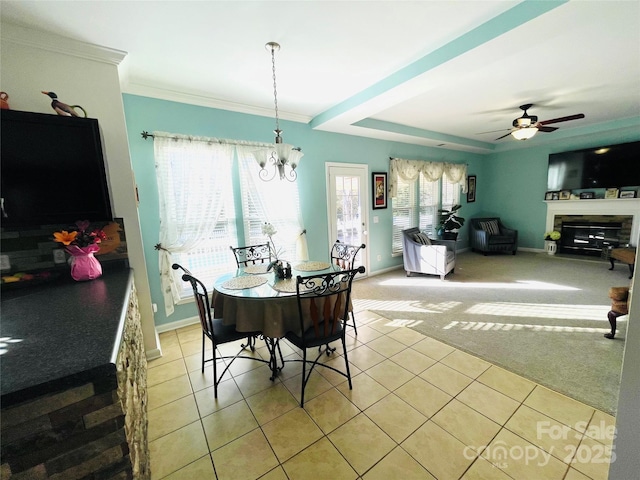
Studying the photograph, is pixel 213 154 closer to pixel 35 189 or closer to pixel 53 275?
pixel 35 189

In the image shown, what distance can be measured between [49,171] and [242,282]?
1.45 metres

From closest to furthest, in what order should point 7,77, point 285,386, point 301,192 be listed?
point 7,77, point 285,386, point 301,192

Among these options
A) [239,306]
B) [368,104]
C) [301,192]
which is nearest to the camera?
[239,306]

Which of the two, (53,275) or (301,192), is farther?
(301,192)

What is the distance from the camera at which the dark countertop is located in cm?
74

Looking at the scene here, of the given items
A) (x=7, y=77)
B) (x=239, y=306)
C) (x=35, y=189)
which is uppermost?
(x=7, y=77)

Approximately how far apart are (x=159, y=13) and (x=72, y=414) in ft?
7.32

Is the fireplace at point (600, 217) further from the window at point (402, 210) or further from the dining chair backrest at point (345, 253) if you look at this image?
the dining chair backrest at point (345, 253)

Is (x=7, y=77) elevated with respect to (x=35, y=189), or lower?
elevated

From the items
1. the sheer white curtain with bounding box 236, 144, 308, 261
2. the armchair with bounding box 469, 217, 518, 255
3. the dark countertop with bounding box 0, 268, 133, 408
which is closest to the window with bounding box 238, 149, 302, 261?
the sheer white curtain with bounding box 236, 144, 308, 261

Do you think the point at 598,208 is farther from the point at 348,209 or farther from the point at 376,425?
the point at 376,425

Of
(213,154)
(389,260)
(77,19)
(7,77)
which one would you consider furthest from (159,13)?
(389,260)

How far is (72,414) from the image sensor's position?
0.78 metres

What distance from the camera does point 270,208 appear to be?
3.41 m
